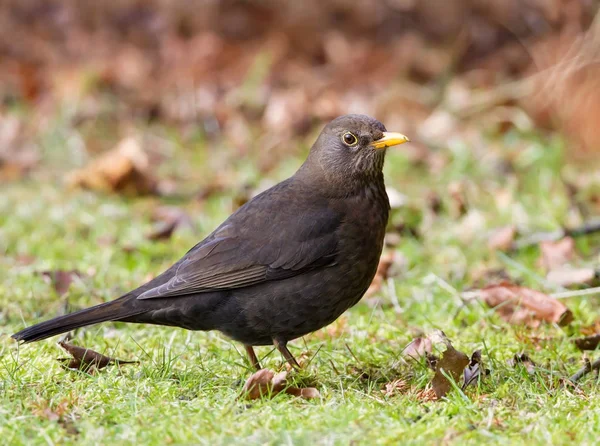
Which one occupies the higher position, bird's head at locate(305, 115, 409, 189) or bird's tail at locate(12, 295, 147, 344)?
bird's head at locate(305, 115, 409, 189)

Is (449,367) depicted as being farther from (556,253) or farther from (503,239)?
(503,239)

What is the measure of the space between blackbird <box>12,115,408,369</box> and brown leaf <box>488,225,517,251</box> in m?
1.60

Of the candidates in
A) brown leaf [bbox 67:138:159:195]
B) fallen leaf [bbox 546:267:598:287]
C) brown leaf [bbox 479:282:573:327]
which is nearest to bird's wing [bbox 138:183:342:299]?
brown leaf [bbox 479:282:573:327]

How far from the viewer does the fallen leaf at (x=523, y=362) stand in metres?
3.51

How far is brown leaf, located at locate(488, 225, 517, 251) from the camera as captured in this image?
17.3 ft

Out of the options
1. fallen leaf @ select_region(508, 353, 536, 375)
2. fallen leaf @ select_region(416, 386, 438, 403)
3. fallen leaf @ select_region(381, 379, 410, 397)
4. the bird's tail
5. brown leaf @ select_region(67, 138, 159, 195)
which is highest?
brown leaf @ select_region(67, 138, 159, 195)

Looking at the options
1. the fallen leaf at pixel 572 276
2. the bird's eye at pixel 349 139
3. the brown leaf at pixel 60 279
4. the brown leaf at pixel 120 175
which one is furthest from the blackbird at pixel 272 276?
the brown leaf at pixel 120 175

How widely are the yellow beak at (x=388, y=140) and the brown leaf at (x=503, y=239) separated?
5.31ft

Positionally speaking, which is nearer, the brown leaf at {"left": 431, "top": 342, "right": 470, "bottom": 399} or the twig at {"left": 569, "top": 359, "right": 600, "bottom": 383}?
the brown leaf at {"left": 431, "top": 342, "right": 470, "bottom": 399}

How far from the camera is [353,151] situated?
3982mm

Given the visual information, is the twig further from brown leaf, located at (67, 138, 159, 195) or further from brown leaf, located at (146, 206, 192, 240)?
brown leaf, located at (67, 138, 159, 195)

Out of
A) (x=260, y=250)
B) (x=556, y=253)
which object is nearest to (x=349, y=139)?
(x=260, y=250)

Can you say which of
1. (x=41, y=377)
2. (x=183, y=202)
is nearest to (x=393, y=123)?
(x=183, y=202)

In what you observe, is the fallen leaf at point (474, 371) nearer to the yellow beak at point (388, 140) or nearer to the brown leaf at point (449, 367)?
the brown leaf at point (449, 367)
